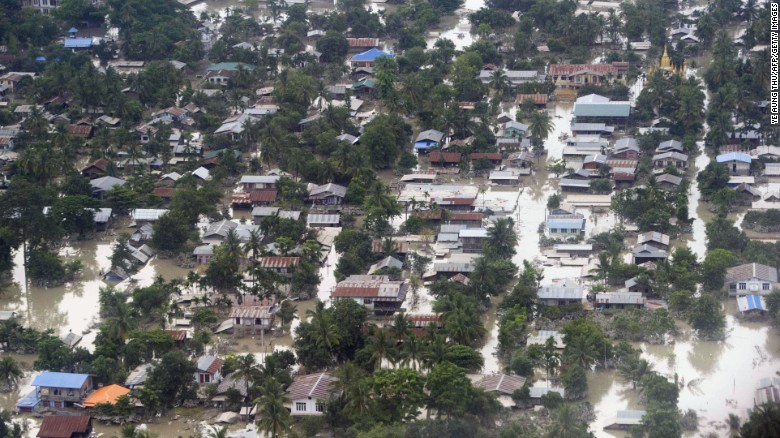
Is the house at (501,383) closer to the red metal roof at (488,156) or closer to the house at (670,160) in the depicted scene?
the red metal roof at (488,156)

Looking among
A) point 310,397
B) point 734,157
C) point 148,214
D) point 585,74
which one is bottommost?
point 310,397

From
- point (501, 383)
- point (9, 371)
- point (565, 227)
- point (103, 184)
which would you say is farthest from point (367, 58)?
point (501, 383)

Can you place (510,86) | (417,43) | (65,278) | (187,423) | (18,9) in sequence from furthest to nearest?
1. (18,9)
2. (417,43)
3. (510,86)
4. (65,278)
5. (187,423)

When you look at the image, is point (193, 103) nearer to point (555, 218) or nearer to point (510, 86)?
point (510, 86)

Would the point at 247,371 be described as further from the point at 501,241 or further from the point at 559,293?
the point at 501,241

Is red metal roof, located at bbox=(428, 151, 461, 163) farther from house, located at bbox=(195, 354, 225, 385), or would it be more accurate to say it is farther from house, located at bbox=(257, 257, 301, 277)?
house, located at bbox=(195, 354, 225, 385)

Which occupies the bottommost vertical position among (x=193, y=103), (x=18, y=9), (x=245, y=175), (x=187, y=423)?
(x=187, y=423)

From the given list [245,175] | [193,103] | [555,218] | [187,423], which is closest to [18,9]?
[193,103]
